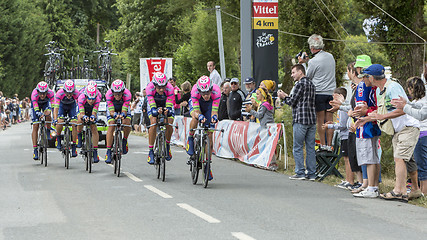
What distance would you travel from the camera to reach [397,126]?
11352mm

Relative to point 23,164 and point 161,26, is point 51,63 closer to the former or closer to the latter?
point 161,26

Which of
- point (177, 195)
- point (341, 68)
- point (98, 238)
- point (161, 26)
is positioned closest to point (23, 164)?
point (177, 195)

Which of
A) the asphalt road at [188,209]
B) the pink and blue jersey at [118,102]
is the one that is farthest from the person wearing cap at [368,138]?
the pink and blue jersey at [118,102]

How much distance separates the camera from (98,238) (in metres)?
8.24

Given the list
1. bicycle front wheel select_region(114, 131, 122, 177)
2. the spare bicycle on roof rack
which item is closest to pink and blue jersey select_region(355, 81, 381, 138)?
bicycle front wheel select_region(114, 131, 122, 177)

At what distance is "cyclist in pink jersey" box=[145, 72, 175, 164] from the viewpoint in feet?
47.0

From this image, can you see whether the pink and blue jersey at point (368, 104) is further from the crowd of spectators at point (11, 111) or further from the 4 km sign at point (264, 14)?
the crowd of spectators at point (11, 111)

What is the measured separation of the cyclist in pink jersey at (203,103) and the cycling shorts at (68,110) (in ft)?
15.4

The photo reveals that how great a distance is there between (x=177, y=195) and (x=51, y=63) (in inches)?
1165

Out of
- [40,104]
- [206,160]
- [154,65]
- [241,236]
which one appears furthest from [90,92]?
[154,65]

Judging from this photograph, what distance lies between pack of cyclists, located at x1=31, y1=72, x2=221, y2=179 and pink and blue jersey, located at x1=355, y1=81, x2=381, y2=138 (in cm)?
265

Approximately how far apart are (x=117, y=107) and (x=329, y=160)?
451cm

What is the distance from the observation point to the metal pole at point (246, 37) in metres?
21.7

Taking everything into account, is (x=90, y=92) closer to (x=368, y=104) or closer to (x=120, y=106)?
(x=120, y=106)
